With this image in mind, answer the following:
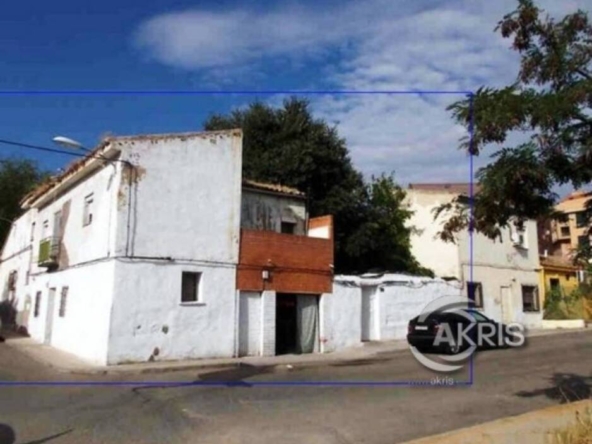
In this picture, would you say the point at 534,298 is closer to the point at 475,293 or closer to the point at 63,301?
the point at 475,293

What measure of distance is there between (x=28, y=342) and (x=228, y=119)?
13.8 metres

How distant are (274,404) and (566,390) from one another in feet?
18.1

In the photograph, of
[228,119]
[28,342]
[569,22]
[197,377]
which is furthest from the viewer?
[228,119]

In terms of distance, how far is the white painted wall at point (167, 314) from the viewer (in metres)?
16.4

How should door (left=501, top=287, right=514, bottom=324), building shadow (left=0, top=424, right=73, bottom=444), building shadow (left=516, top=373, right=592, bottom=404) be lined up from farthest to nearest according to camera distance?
1. door (left=501, top=287, right=514, bottom=324)
2. building shadow (left=516, top=373, right=592, bottom=404)
3. building shadow (left=0, top=424, right=73, bottom=444)

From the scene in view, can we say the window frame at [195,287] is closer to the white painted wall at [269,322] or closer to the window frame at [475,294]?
the white painted wall at [269,322]

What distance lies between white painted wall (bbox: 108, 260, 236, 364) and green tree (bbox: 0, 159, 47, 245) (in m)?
22.7

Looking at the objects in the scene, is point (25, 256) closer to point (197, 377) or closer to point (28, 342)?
point (28, 342)

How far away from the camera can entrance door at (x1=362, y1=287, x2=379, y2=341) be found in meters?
22.4

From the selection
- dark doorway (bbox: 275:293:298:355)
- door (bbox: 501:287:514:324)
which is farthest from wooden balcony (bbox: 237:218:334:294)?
door (bbox: 501:287:514:324)

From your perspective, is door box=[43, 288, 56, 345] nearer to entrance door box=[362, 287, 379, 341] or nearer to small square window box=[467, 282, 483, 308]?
entrance door box=[362, 287, 379, 341]

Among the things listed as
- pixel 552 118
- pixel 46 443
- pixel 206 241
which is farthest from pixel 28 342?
pixel 552 118

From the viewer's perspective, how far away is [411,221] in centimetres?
2997

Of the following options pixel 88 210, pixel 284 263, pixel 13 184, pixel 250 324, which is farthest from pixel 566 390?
pixel 13 184
